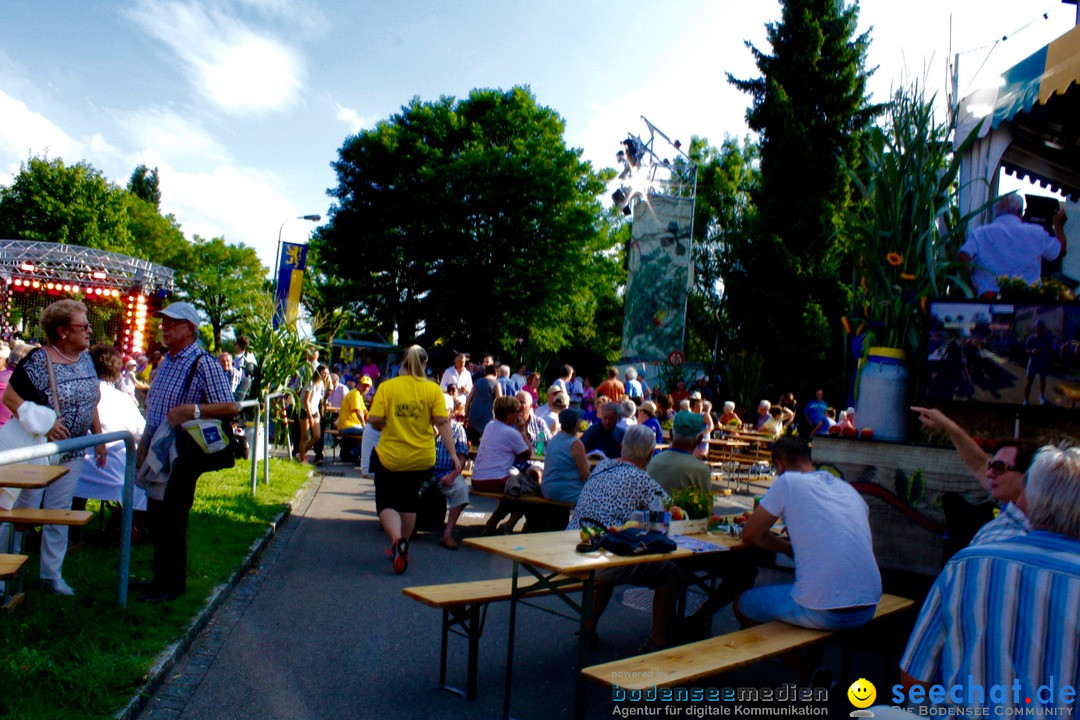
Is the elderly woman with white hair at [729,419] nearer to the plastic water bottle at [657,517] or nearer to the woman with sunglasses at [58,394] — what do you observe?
the plastic water bottle at [657,517]

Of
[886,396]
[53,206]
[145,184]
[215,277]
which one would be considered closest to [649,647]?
[886,396]

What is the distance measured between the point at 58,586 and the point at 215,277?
6540 cm

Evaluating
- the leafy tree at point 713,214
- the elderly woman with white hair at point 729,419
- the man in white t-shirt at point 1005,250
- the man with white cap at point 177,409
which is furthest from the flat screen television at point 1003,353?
the leafy tree at point 713,214

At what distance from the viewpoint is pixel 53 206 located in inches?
1789

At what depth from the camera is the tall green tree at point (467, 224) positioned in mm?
32750

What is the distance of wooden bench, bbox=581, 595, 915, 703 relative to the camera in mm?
3428

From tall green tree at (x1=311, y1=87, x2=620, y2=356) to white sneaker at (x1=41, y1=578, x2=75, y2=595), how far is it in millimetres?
28074

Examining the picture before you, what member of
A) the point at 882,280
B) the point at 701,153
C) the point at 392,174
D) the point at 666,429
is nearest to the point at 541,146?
the point at 392,174

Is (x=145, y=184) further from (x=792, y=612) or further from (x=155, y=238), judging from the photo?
(x=792, y=612)

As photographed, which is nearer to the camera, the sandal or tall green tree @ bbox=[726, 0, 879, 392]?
the sandal

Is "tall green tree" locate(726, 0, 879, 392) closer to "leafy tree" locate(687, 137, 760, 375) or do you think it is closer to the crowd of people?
"leafy tree" locate(687, 137, 760, 375)

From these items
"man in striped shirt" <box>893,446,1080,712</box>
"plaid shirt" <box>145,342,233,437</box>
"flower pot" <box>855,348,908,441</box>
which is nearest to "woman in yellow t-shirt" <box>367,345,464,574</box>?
"plaid shirt" <box>145,342,233,437</box>

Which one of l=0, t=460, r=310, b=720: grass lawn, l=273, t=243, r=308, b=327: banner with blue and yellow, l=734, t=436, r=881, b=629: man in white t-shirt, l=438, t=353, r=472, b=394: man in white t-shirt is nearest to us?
l=0, t=460, r=310, b=720: grass lawn

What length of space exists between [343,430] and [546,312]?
19810mm
